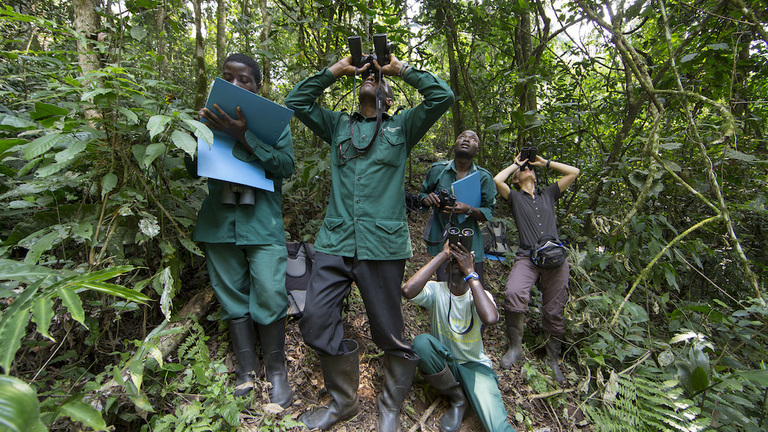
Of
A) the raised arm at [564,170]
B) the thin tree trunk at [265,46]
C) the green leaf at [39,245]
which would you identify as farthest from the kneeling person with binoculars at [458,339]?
the thin tree trunk at [265,46]

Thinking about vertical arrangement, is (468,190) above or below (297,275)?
above

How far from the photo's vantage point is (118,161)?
231cm

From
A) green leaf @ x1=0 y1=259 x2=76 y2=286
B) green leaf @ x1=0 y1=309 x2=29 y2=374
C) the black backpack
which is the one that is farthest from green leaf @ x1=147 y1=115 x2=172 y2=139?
the black backpack

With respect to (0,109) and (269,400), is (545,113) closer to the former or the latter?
(269,400)

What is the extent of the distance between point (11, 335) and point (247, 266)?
1.59 metres

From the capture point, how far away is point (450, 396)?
2748 millimetres

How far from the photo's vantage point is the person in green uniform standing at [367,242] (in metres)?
2.38

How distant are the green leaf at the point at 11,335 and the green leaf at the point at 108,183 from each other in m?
1.20

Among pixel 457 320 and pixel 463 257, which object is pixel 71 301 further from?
pixel 457 320

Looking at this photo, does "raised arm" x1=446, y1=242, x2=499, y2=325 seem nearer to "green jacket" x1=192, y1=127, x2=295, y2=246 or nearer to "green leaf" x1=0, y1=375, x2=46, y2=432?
"green jacket" x1=192, y1=127, x2=295, y2=246

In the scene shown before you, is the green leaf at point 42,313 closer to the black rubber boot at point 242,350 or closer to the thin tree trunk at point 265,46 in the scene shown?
the black rubber boot at point 242,350

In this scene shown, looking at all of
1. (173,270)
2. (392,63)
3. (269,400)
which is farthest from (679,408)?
(173,270)

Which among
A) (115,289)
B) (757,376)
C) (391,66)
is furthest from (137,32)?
(757,376)

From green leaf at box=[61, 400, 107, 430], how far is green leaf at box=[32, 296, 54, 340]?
17.4 inches
